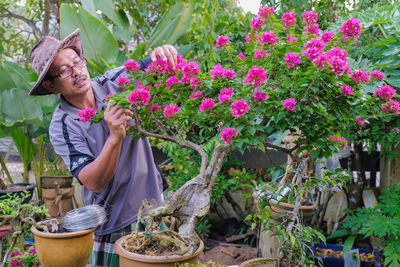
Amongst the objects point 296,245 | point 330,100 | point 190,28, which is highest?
point 190,28

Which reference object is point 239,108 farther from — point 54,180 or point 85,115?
point 54,180

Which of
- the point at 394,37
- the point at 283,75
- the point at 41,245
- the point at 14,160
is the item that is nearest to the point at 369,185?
the point at 394,37

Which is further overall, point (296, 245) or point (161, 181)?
point (161, 181)

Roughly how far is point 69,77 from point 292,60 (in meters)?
0.92

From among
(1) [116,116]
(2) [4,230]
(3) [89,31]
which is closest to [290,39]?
(1) [116,116]

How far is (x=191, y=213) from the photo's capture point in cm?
106

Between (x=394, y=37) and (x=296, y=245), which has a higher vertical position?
(x=394, y=37)

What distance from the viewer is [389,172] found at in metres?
2.56

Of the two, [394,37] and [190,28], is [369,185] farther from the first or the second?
[190,28]

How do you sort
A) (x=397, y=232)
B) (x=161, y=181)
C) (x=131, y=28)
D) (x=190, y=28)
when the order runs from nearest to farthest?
(x=161, y=181) → (x=397, y=232) → (x=190, y=28) → (x=131, y=28)

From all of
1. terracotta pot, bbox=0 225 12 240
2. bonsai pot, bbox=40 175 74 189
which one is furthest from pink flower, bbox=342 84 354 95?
bonsai pot, bbox=40 175 74 189

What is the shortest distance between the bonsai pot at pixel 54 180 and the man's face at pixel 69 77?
2.16 metres

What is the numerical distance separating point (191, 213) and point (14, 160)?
6.10 m

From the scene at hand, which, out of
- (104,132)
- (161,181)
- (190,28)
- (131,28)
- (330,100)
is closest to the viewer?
(330,100)
